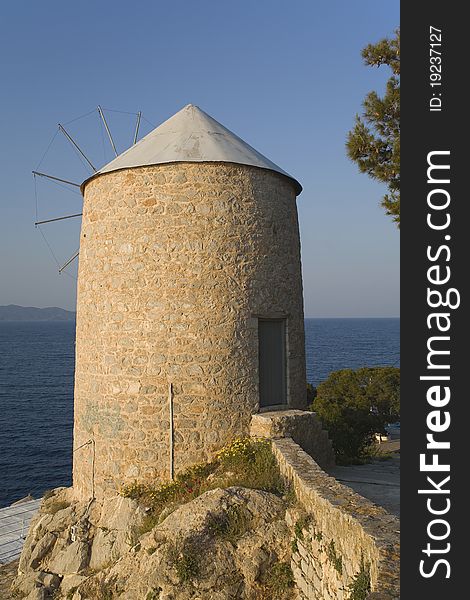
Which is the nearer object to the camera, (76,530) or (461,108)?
(461,108)

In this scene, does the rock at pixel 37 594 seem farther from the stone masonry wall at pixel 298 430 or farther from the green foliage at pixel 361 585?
the green foliage at pixel 361 585

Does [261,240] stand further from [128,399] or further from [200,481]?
[200,481]

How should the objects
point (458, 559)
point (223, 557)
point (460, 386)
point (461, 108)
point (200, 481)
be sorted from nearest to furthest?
point (458, 559) < point (460, 386) < point (461, 108) < point (223, 557) < point (200, 481)

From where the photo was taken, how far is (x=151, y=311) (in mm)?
9859

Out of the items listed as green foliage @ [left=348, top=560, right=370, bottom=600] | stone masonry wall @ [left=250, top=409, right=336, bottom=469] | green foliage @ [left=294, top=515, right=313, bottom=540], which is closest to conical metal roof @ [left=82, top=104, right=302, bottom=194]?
stone masonry wall @ [left=250, top=409, right=336, bottom=469]

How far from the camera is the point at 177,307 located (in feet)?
32.1

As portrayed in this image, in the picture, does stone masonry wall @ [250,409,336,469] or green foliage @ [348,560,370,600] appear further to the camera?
stone masonry wall @ [250,409,336,469]

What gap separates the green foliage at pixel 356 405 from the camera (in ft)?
46.8

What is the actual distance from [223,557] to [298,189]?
7.75 meters

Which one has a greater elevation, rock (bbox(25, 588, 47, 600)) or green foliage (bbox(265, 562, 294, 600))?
green foliage (bbox(265, 562, 294, 600))

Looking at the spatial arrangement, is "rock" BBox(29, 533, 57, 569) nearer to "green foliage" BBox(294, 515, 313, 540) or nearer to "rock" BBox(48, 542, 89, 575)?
"rock" BBox(48, 542, 89, 575)

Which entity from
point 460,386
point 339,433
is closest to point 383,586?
point 460,386

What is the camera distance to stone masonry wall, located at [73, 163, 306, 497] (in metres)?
9.68

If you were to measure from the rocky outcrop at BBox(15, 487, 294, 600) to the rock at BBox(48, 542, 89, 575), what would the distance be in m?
0.15
